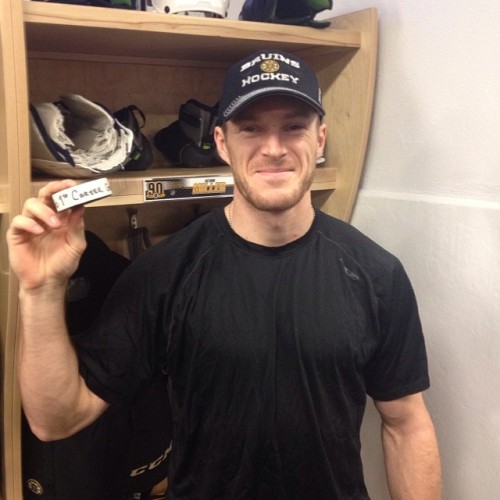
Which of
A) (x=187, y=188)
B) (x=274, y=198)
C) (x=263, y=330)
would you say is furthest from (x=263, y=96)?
(x=263, y=330)

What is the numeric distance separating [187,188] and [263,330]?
0.36m

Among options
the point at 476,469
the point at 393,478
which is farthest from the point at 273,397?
the point at 476,469

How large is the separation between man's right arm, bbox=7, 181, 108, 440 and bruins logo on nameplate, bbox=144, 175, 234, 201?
0.92 feet

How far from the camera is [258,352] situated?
0.91 meters

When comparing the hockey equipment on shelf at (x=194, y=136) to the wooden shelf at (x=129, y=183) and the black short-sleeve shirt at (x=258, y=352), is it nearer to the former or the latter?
the wooden shelf at (x=129, y=183)

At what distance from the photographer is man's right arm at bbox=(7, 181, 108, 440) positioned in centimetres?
74

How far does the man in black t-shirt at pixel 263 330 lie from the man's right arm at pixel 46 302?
4 cm

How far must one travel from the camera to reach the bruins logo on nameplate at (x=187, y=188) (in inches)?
41.7

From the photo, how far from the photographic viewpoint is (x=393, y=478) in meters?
1.04

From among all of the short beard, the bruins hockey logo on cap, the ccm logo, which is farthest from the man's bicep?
the bruins hockey logo on cap

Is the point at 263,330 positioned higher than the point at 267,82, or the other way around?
the point at 267,82

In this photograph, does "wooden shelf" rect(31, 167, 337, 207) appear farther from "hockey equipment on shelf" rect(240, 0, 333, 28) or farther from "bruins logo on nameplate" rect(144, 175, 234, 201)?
"hockey equipment on shelf" rect(240, 0, 333, 28)

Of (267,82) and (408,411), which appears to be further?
(408,411)

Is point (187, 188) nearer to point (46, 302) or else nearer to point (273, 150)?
point (273, 150)
